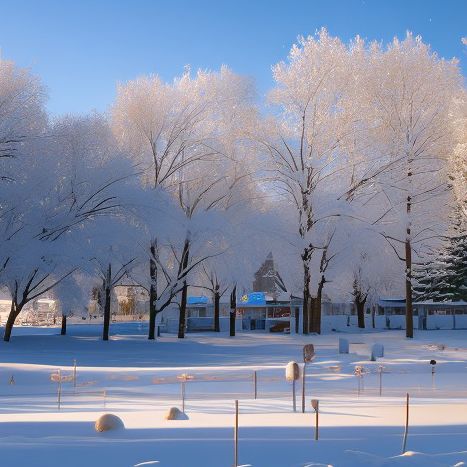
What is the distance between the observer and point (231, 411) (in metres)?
11.5

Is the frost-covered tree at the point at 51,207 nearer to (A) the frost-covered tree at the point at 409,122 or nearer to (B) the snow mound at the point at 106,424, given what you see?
(A) the frost-covered tree at the point at 409,122

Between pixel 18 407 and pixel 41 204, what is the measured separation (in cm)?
1457

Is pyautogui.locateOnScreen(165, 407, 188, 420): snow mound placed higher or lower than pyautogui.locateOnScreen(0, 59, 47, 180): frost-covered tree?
lower

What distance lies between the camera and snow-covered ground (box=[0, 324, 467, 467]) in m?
7.90

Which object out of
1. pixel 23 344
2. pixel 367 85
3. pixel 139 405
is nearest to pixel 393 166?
pixel 367 85

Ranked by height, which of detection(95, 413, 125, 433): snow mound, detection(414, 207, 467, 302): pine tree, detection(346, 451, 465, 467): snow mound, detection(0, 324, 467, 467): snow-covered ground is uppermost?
detection(414, 207, 467, 302): pine tree

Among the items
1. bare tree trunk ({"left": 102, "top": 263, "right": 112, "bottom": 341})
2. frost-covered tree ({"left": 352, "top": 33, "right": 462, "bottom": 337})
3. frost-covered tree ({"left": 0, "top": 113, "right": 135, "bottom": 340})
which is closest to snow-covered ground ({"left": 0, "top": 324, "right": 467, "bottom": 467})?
frost-covered tree ({"left": 0, "top": 113, "right": 135, "bottom": 340})

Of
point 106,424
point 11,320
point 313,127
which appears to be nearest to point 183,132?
point 313,127

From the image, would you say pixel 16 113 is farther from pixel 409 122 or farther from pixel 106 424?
pixel 106 424

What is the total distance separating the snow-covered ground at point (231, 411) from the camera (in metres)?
Result: 7.90

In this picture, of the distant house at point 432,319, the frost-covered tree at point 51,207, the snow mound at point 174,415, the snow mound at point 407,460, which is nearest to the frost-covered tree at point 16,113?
the frost-covered tree at point 51,207

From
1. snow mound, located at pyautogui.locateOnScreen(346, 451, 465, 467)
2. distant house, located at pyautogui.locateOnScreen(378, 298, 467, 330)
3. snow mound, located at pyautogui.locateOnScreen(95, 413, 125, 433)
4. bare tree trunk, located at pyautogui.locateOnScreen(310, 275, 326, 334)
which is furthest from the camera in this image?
distant house, located at pyautogui.locateOnScreen(378, 298, 467, 330)

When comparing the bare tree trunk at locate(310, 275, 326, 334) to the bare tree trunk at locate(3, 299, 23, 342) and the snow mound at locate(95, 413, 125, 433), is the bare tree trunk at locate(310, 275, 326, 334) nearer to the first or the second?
the bare tree trunk at locate(3, 299, 23, 342)

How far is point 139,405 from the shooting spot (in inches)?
498
